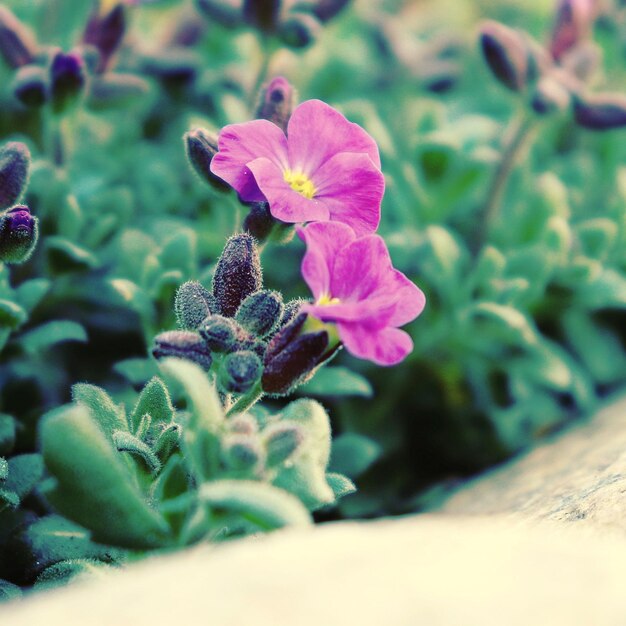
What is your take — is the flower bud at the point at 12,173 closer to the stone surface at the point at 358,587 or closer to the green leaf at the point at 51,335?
the green leaf at the point at 51,335

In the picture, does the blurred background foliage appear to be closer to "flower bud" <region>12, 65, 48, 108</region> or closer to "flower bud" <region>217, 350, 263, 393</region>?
"flower bud" <region>12, 65, 48, 108</region>

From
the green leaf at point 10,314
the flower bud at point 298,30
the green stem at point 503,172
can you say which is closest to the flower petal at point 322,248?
the green leaf at point 10,314

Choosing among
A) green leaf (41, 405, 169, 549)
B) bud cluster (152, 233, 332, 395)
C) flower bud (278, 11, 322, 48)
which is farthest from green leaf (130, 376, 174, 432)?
flower bud (278, 11, 322, 48)

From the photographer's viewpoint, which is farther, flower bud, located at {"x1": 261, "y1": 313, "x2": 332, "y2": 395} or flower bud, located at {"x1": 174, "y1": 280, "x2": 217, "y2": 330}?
flower bud, located at {"x1": 174, "y1": 280, "x2": 217, "y2": 330}

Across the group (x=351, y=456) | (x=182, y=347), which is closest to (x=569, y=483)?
(x=351, y=456)

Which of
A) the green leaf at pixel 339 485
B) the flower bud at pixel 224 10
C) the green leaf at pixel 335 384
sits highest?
the flower bud at pixel 224 10

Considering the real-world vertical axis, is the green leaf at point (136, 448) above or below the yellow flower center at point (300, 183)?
below
